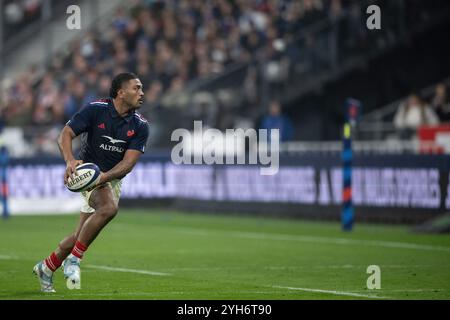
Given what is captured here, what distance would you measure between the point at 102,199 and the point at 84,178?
426 millimetres

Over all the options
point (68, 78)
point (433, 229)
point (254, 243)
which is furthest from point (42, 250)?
point (68, 78)

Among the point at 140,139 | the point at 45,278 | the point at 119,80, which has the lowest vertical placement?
the point at 45,278

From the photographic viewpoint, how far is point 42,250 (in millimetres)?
17656

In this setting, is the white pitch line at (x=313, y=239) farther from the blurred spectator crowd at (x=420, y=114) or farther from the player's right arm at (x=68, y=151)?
the player's right arm at (x=68, y=151)

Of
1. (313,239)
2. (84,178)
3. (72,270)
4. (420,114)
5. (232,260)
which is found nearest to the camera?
(84,178)

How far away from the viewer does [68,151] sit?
1193 centimetres

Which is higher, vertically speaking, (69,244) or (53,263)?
(69,244)

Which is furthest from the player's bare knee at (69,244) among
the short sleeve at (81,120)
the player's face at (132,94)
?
the player's face at (132,94)

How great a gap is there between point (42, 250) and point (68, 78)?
19445 millimetres

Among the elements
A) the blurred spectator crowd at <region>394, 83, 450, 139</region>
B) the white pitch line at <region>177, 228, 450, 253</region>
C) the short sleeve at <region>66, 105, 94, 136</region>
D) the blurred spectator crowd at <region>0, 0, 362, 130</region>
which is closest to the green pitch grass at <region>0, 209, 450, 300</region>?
the white pitch line at <region>177, 228, 450, 253</region>

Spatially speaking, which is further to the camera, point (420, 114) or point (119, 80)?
point (420, 114)

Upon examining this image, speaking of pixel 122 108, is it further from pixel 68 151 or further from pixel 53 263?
pixel 53 263

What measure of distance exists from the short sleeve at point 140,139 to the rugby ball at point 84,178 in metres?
0.64

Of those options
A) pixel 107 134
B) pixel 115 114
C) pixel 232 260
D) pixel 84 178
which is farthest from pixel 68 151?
pixel 232 260
